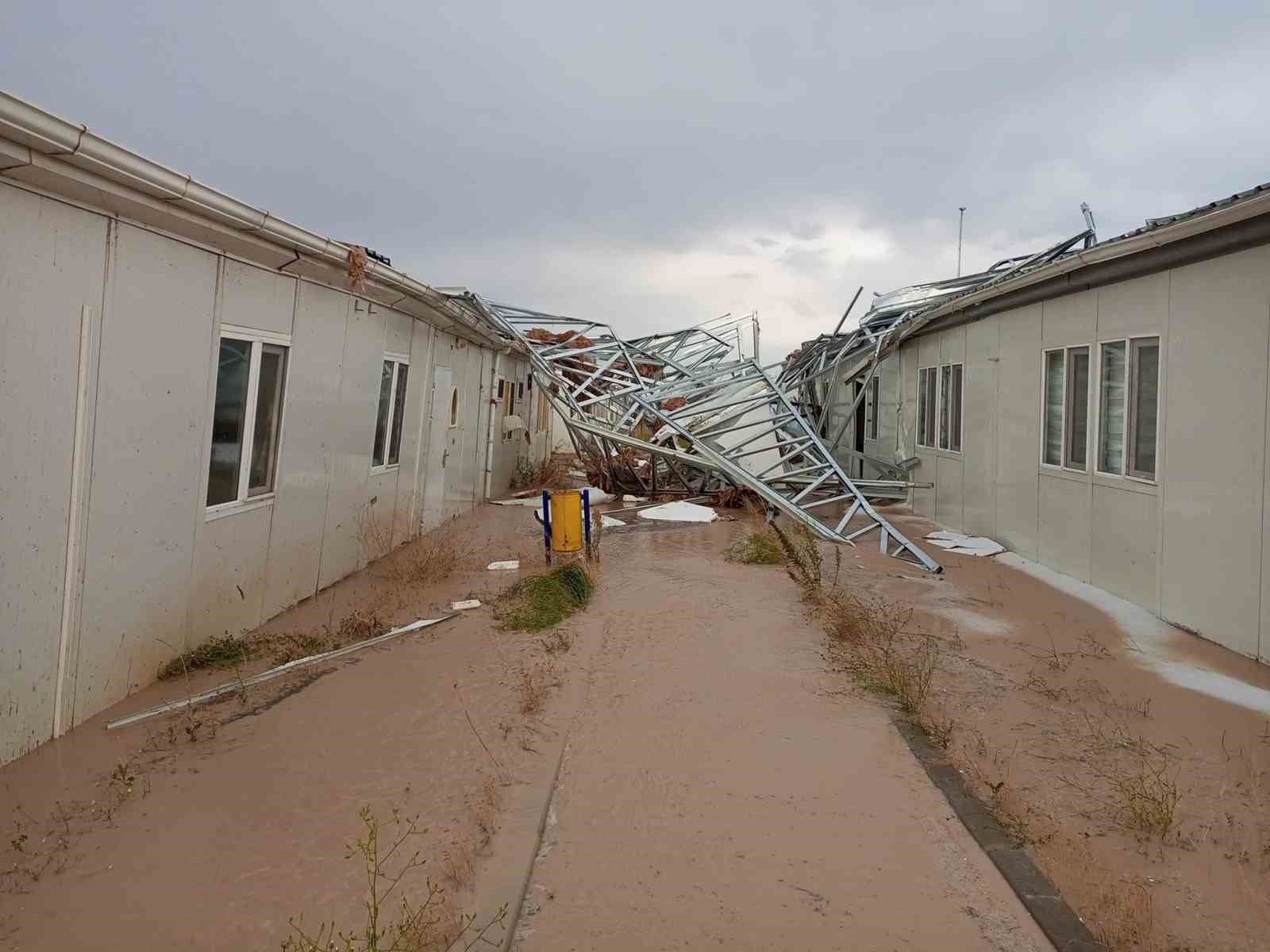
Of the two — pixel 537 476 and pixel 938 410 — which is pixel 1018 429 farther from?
pixel 537 476

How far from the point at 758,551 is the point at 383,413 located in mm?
4262

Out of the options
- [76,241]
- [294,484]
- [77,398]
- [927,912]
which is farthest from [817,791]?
[294,484]

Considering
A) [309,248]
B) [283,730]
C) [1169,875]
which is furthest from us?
[309,248]

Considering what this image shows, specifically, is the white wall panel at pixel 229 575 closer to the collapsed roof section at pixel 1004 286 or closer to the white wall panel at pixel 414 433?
the white wall panel at pixel 414 433

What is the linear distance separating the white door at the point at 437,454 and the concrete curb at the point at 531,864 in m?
6.97

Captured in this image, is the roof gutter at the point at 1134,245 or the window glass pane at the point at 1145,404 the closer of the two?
the roof gutter at the point at 1134,245

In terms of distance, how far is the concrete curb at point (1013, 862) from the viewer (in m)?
2.84

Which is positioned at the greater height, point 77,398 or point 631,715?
point 77,398

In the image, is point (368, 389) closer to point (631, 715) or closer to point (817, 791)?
point (631, 715)

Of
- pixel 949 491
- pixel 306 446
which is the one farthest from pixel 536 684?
pixel 949 491

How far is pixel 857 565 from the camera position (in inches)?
377

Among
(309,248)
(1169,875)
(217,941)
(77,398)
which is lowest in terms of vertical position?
(217,941)

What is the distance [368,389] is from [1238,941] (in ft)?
24.6

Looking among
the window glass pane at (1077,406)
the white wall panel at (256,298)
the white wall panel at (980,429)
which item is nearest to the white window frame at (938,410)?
the white wall panel at (980,429)
